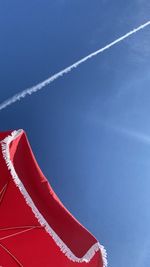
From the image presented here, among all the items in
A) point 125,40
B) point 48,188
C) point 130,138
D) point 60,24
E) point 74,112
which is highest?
point 60,24

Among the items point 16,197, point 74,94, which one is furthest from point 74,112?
point 16,197

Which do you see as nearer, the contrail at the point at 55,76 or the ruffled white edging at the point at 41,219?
the ruffled white edging at the point at 41,219

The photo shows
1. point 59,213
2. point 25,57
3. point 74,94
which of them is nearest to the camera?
point 59,213

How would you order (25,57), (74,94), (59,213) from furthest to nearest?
1. (74,94)
2. (25,57)
3. (59,213)

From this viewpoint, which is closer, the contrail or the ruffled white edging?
the ruffled white edging

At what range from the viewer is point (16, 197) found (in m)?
1.60

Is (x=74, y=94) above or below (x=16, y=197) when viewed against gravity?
above

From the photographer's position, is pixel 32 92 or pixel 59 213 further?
pixel 32 92

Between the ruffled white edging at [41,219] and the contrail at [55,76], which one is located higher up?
the contrail at [55,76]

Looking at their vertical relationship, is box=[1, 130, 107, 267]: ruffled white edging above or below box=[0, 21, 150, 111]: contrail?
below

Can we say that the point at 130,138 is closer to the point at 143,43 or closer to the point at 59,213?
the point at 143,43

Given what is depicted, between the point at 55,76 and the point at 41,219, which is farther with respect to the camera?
the point at 55,76

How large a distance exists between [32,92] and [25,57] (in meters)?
0.18

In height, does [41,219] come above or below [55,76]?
below
